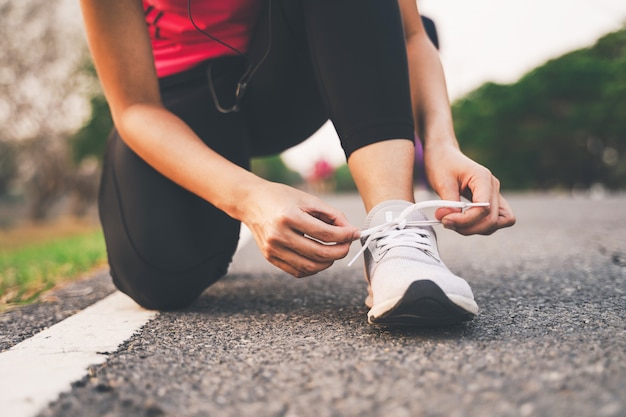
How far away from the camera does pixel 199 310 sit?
1506 millimetres

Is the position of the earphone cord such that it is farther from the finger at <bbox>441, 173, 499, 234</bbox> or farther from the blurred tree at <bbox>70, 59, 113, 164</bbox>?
the blurred tree at <bbox>70, 59, 113, 164</bbox>

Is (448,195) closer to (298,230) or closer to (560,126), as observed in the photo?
(298,230)

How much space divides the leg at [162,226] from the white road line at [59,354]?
10 centimetres

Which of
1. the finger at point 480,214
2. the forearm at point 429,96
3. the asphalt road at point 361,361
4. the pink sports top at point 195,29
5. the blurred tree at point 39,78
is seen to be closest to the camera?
the asphalt road at point 361,361

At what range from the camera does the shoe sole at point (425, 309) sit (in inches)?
39.8

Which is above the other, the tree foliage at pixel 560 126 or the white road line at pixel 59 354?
the white road line at pixel 59 354

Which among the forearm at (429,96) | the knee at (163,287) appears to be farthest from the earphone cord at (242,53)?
the knee at (163,287)

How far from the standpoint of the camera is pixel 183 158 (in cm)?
132

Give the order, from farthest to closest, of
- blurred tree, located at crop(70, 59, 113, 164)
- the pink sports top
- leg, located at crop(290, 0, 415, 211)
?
blurred tree, located at crop(70, 59, 113, 164)
the pink sports top
leg, located at crop(290, 0, 415, 211)

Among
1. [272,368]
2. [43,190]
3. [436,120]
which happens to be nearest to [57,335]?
[272,368]

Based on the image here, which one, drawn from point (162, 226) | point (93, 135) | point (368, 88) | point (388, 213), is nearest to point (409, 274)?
point (388, 213)

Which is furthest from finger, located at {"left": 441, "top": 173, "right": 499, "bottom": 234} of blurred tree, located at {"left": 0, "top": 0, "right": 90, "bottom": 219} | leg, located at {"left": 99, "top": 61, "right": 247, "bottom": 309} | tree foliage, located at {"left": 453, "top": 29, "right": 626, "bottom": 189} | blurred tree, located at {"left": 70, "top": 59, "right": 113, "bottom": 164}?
tree foliage, located at {"left": 453, "top": 29, "right": 626, "bottom": 189}

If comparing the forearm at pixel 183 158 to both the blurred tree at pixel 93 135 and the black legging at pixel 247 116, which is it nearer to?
the black legging at pixel 247 116

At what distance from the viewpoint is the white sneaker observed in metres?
1.02
